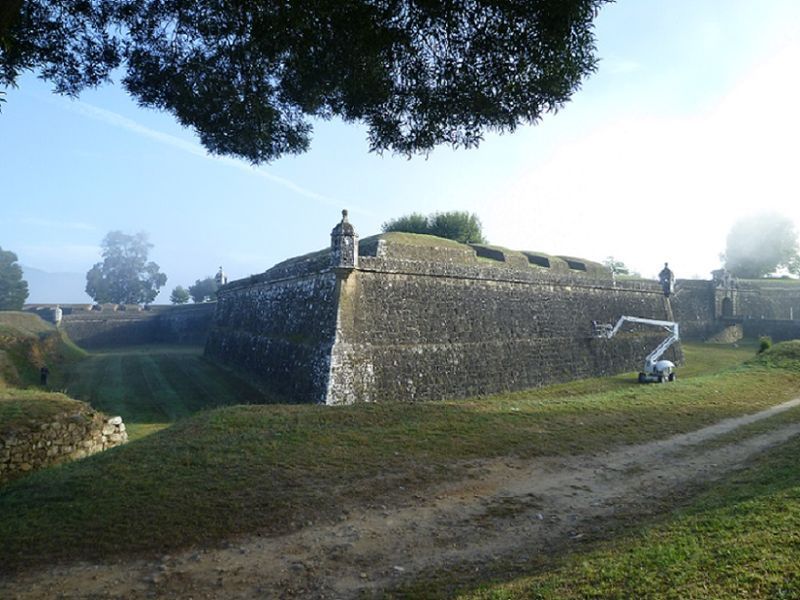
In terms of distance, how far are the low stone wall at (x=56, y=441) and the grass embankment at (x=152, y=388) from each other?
10.6ft

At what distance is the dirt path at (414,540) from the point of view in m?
5.22

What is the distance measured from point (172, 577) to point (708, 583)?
517 centimetres

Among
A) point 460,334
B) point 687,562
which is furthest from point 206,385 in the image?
point 687,562

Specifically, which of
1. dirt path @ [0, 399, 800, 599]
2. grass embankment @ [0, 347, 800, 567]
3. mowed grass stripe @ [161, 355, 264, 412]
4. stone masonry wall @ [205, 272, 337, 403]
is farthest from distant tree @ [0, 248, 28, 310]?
dirt path @ [0, 399, 800, 599]

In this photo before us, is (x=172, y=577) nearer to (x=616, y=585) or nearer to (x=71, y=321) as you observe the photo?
(x=616, y=585)

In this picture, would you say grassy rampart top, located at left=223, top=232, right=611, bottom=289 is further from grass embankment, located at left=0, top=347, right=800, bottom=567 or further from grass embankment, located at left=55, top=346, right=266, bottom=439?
grass embankment, located at left=0, top=347, right=800, bottom=567

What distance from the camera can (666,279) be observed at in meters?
31.4

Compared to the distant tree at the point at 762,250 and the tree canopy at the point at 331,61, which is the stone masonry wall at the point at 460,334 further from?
the distant tree at the point at 762,250

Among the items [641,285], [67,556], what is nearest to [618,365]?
[641,285]

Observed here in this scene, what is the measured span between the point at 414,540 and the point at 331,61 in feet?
23.3

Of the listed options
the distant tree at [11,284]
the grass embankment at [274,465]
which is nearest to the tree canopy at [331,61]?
the grass embankment at [274,465]

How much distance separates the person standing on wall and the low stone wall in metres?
30.5

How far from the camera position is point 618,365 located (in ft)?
84.6

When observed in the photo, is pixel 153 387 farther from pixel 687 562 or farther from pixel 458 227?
pixel 458 227
